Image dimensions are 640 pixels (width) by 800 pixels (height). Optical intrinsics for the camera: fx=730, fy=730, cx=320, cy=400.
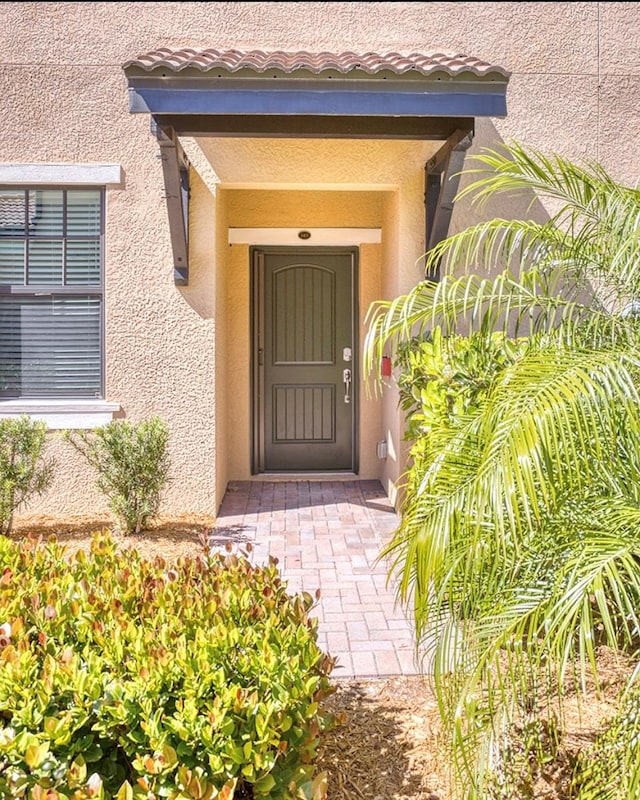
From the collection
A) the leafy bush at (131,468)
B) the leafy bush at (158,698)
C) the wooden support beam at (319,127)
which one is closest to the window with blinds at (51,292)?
the leafy bush at (131,468)

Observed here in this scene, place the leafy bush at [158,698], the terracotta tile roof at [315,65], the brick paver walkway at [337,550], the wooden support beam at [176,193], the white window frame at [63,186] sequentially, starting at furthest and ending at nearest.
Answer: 1. the white window frame at [63,186]
2. the wooden support beam at [176,193]
3. the terracotta tile roof at [315,65]
4. the brick paver walkway at [337,550]
5. the leafy bush at [158,698]

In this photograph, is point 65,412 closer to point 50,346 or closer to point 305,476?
point 50,346

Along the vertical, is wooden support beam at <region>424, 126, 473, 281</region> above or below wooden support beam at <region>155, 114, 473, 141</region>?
below

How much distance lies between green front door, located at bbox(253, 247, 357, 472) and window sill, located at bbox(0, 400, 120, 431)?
2.19m

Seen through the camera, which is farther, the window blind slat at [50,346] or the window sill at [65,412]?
the window blind slat at [50,346]

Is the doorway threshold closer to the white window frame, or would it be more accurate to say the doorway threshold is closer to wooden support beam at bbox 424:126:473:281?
the white window frame

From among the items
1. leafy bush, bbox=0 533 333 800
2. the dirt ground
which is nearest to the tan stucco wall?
the dirt ground

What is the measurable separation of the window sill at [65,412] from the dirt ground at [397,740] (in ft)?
12.9

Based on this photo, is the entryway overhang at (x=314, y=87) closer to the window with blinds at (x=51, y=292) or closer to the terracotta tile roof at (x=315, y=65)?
the terracotta tile roof at (x=315, y=65)

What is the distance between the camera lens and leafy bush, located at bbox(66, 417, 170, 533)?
21.1ft

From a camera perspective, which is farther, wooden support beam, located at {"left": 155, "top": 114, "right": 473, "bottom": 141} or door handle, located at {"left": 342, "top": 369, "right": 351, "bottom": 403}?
door handle, located at {"left": 342, "top": 369, "right": 351, "bottom": 403}

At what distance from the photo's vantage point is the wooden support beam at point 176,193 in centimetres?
618

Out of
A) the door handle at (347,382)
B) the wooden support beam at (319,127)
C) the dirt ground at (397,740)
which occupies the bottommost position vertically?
the dirt ground at (397,740)

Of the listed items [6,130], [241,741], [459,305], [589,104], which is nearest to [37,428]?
[6,130]
